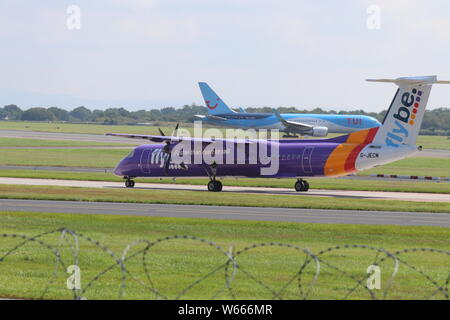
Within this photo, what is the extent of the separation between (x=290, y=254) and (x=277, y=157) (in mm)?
26046

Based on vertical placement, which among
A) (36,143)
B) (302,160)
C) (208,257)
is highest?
(302,160)

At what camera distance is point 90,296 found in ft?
60.7

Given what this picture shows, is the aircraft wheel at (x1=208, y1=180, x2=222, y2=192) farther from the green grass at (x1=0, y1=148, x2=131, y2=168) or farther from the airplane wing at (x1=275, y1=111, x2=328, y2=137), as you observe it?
the airplane wing at (x1=275, y1=111, x2=328, y2=137)

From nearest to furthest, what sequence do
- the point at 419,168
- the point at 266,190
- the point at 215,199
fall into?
the point at 215,199, the point at 266,190, the point at 419,168

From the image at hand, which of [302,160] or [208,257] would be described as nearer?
[208,257]

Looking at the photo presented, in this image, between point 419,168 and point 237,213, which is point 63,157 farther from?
point 237,213

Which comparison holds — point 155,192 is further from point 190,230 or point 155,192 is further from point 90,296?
point 90,296

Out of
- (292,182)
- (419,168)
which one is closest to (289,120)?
(419,168)

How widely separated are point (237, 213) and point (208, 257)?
12893 mm

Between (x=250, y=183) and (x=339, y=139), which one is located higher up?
(x=339, y=139)

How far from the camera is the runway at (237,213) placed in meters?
34.6

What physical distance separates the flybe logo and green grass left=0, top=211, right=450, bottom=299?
16.0 m

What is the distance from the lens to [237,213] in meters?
37.0
